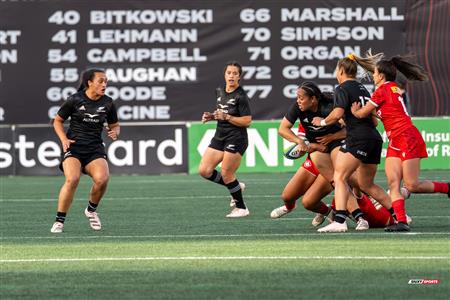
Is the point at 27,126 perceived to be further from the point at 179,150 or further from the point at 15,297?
the point at 15,297

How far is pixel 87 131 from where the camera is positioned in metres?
13.9

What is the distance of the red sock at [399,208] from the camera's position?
12.5 meters

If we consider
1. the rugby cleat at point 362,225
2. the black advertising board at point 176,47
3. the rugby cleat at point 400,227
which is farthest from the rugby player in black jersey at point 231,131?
the black advertising board at point 176,47

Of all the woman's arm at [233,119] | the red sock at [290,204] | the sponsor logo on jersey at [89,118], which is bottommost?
the red sock at [290,204]

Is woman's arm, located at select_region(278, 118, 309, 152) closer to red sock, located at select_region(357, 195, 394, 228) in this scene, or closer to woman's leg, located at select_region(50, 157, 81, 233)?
red sock, located at select_region(357, 195, 394, 228)

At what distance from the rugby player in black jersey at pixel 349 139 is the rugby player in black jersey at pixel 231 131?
10.8 ft

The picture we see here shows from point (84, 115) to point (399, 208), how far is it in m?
3.50

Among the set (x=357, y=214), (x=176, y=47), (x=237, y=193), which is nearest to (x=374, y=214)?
(x=357, y=214)

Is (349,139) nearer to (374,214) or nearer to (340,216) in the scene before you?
(340,216)

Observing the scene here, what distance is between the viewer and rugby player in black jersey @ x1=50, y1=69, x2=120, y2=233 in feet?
44.9

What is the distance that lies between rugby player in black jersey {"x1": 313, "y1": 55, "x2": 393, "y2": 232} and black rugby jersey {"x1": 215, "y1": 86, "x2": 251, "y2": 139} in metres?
3.36

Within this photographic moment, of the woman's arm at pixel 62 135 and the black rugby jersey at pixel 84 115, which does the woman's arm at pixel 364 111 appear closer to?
the black rugby jersey at pixel 84 115

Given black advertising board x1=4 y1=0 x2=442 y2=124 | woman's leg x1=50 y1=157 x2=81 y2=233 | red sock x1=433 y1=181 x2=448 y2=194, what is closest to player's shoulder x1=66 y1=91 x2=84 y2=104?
woman's leg x1=50 y1=157 x2=81 y2=233

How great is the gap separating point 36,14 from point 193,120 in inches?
153
